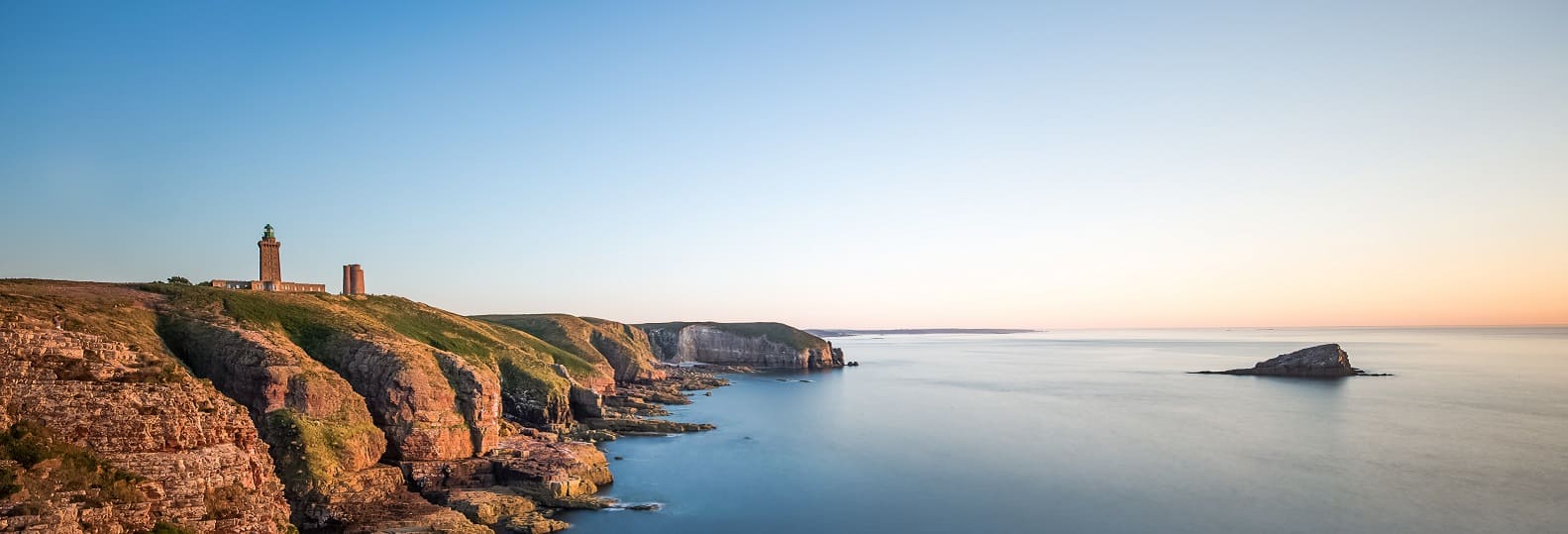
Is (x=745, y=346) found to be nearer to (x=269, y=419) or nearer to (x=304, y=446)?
(x=269, y=419)

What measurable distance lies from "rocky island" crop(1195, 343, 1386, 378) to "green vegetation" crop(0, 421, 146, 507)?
124441 millimetres

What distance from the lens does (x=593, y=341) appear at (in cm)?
11012

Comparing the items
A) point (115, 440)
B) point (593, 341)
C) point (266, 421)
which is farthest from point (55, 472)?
point (593, 341)

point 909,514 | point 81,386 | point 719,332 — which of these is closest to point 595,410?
point 909,514

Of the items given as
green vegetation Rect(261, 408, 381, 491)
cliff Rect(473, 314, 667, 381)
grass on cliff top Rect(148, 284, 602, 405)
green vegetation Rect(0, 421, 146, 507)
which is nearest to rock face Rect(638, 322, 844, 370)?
cliff Rect(473, 314, 667, 381)

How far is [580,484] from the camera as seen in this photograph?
124ft

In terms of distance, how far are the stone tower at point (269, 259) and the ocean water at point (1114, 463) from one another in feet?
92.4

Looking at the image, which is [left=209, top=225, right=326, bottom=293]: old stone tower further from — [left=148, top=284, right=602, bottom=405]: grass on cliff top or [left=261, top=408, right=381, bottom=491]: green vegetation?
[left=261, top=408, right=381, bottom=491]: green vegetation

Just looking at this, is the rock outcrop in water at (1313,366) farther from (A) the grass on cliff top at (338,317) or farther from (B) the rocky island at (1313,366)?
(A) the grass on cliff top at (338,317)

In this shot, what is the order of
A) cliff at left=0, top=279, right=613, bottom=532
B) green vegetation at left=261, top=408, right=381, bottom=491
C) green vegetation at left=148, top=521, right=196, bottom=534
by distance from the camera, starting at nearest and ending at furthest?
green vegetation at left=148, top=521, right=196, bottom=534
cliff at left=0, top=279, right=613, bottom=532
green vegetation at left=261, top=408, right=381, bottom=491

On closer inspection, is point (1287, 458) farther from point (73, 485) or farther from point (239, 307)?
point (239, 307)

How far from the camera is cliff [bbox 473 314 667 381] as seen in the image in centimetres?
9769

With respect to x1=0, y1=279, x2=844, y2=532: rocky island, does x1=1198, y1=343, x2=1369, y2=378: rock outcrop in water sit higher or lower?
lower

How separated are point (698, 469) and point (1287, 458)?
39.0 meters
